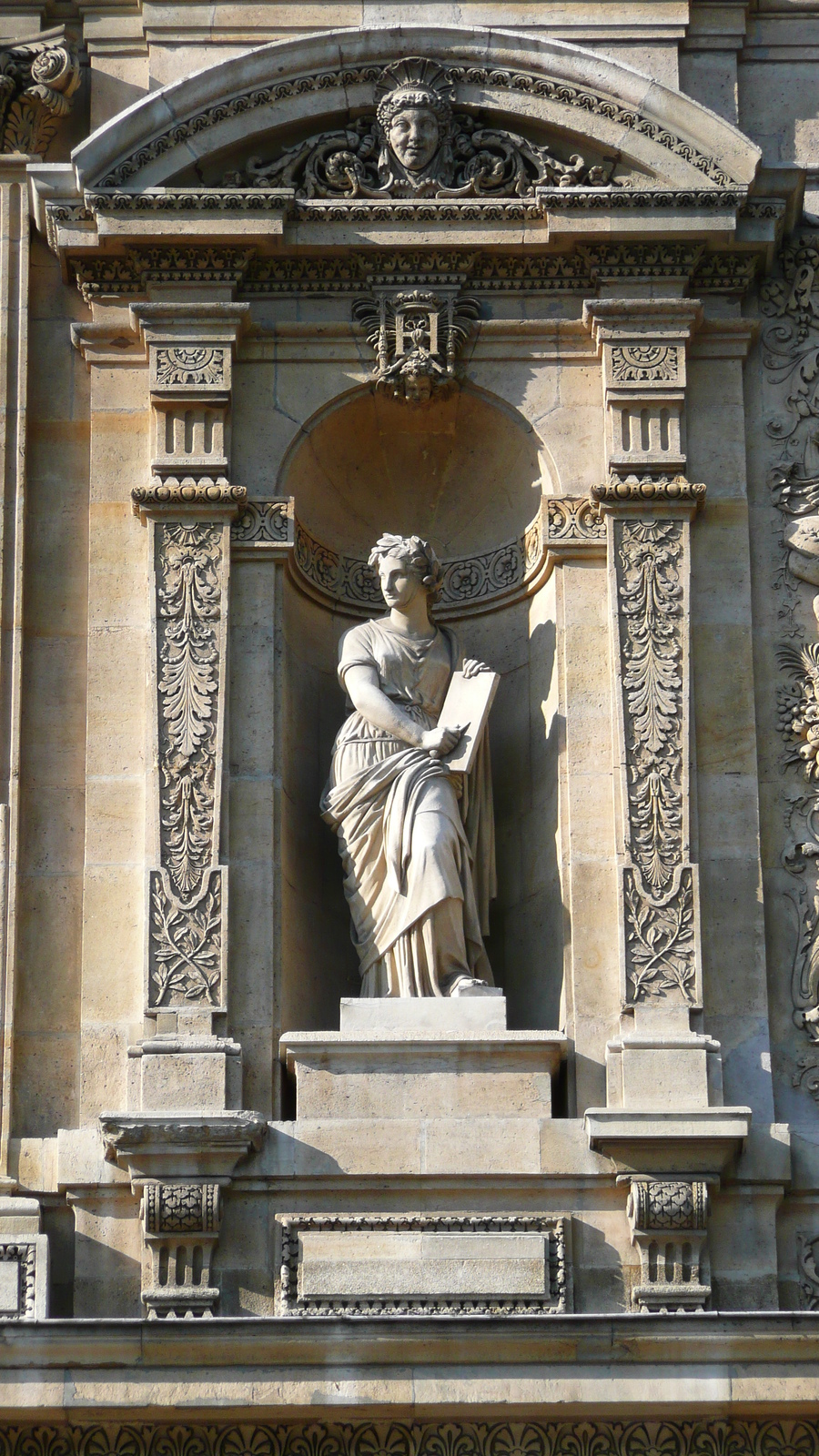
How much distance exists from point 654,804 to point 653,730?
41 cm

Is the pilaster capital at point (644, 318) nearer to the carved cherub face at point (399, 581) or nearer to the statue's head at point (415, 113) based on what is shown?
the statue's head at point (415, 113)

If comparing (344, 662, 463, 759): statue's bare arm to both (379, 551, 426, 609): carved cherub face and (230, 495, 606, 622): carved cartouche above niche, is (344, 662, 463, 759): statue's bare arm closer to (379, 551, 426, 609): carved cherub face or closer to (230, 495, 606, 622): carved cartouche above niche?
(379, 551, 426, 609): carved cherub face

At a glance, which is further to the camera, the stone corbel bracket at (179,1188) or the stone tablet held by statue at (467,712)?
the stone tablet held by statue at (467,712)

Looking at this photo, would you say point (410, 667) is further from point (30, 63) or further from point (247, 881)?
point (30, 63)

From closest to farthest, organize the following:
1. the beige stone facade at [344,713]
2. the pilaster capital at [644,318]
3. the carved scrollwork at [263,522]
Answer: the beige stone facade at [344,713] < the carved scrollwork at [263,522] < the pilaster capital at [644,318]

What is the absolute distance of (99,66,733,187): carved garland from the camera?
1755 centimetres

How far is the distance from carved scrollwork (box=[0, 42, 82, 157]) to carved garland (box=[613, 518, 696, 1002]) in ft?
13.2

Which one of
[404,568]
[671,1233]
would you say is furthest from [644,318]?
[671,1233]

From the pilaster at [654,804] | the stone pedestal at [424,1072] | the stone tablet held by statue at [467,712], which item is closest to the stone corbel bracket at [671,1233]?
the pilaster at [654,804]

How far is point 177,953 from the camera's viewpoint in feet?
52.9

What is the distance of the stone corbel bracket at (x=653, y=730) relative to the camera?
53.0 ft

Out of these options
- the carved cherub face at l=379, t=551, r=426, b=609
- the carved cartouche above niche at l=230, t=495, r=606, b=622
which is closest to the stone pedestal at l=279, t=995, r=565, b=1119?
the carved cherub face at l=379, t=551, r=426, b=609

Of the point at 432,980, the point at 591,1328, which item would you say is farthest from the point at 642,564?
the point at 591,1328

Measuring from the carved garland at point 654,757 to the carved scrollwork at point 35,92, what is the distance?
13.2ft
